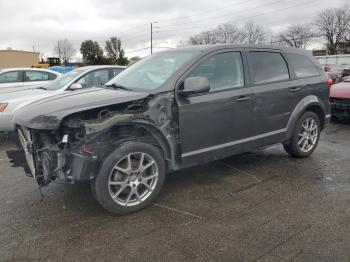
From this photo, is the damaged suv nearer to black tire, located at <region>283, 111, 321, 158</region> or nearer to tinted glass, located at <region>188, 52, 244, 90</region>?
tinted glass, located at <region>188, 52, 244, 90</region>

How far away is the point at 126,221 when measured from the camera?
3.50m

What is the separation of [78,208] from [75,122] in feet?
3.40

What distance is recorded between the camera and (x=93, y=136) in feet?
11.1

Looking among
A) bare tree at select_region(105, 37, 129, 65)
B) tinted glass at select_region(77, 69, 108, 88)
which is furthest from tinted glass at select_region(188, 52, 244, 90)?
bare tree at select_region(105, 37, 129, 65)

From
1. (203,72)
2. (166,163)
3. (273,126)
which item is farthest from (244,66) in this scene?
(166,163)

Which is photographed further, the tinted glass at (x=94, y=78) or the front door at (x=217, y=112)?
the tinted glass at (x=94, y=78)

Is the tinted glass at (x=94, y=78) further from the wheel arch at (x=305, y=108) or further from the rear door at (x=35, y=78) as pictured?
the wheel arch at (x=305, y=108)

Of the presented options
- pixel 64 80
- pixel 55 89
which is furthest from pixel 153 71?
pixel 64 80

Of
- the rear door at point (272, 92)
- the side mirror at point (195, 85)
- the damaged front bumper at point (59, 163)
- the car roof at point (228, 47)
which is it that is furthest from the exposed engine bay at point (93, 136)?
the rear door at point (272, 92)

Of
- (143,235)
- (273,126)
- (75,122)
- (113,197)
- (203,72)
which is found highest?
(203,72)

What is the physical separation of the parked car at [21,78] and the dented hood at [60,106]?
6.20 meters

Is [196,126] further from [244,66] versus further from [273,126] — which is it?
[273,126]

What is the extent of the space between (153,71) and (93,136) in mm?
1409

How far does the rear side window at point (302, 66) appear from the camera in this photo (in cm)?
517
